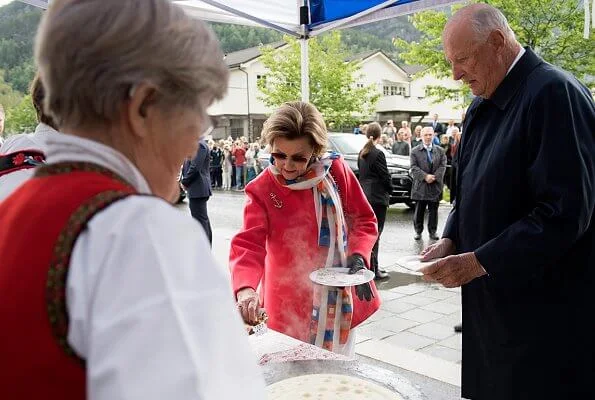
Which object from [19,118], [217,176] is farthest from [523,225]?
[19,118]

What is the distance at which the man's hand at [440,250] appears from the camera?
2.25 meters

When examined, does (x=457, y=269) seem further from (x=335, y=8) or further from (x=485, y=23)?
(x=335, y=8)

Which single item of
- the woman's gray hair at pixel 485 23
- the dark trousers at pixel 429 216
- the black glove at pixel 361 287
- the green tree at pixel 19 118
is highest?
the green tree at pixel 19 118

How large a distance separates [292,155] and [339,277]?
580 millimetres

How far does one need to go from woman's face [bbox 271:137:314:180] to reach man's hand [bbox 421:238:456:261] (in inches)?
25.8

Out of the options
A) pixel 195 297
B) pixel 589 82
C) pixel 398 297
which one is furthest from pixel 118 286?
pixel 589 82

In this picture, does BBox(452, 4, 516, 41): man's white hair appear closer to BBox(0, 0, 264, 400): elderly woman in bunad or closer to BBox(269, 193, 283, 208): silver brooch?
BBox(269, 193, 283, 208): silver brooch

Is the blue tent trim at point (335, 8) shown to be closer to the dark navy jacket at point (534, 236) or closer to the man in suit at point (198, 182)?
the dark navy jacket at point (534, 236)

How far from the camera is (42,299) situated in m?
0.64

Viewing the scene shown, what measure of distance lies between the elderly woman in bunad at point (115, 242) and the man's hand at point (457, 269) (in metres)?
1.35

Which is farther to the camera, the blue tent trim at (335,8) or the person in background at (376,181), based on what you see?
the person in background at (376,181)

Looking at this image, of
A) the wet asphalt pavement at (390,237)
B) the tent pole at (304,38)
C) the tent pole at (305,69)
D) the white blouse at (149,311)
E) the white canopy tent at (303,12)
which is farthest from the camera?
the wet asphalt pavement at (390,237)

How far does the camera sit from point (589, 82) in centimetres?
1739

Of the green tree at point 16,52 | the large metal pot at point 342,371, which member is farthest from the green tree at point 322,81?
the green tree at point 16,52
